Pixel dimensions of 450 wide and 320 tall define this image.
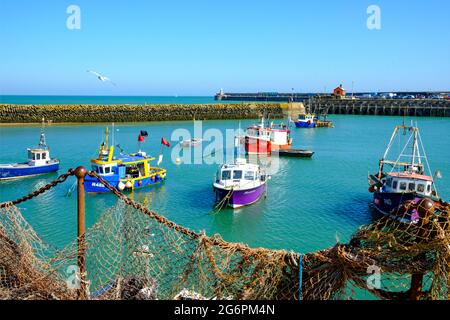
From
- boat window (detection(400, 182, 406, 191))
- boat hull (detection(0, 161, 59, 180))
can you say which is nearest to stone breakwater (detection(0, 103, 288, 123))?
boat hull (detection(0, 161, 59, 180))

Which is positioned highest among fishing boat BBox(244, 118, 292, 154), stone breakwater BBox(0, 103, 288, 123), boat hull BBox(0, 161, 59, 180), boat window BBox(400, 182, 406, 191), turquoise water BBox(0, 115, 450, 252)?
stone breakwater BBox(0, 103, 288, 123)

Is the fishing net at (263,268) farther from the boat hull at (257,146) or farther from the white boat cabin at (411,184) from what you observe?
the boat hull at (257,146)

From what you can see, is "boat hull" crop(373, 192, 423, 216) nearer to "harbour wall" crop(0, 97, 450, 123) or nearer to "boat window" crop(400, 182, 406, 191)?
"boat window" crop(400, 182, 406, 191)

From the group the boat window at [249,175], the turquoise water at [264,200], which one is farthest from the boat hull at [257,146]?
the boat window at [249,175]

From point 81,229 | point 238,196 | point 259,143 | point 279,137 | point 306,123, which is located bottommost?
point 238,196

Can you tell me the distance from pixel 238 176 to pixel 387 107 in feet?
244

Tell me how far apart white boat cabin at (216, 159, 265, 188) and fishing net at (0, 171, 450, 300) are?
39.5ft

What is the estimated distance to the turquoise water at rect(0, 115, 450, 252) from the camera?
15531 millimetres

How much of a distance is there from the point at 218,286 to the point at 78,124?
55536 millimetres

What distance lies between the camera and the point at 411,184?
52.8ft

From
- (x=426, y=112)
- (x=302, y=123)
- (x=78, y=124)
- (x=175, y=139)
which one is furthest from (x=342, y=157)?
(x=426, y=112)

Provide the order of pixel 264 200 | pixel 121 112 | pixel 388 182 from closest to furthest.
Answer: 1. pixel 388 182
2. pixel 264 200
3. pixel 121 112

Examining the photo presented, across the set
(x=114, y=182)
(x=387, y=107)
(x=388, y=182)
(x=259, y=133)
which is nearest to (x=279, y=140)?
(x=259, y=133)

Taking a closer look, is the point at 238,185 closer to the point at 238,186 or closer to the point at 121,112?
the point at 238,186
